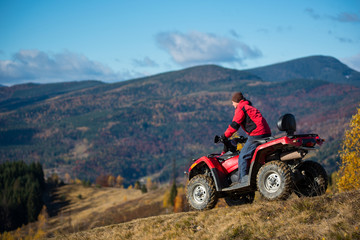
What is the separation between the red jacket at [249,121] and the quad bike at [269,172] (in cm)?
37

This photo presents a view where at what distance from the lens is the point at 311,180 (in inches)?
420

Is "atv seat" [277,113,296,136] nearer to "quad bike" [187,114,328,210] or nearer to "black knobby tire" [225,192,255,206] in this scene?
"quad bike" [187,114,328,210]

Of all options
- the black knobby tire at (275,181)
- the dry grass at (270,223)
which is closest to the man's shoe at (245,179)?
the black knobby tire at (275,181)

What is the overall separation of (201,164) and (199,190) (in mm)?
830

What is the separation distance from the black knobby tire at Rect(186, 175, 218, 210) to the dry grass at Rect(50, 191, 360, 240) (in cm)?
51

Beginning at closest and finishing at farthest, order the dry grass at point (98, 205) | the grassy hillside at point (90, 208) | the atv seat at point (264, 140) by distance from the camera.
Result: the atv seat at point (264, 140) < the grassy hillside at point (90, 208) < the dry grass at point (98, 205)

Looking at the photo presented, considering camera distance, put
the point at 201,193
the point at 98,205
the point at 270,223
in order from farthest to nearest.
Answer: the point at 98,205 → the point at 201,193 → the point at 270,223

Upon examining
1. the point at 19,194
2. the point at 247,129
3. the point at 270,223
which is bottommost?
the point at 19,194

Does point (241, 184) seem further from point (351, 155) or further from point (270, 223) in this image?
point (351, 155)

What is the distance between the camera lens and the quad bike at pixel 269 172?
9.86m

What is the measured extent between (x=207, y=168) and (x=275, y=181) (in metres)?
2.72

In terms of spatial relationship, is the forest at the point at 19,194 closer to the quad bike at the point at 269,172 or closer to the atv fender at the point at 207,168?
the atv fender at the point at 207,168

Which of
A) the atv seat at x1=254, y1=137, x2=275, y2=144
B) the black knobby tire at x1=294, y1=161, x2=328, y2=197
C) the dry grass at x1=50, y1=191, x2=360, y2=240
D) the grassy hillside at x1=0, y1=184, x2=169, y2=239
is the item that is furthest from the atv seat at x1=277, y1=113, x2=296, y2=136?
the grassy hillside at x1=0, y1=184, x2=169, y2=239

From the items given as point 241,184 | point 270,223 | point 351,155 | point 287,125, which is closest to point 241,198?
point 241,184
